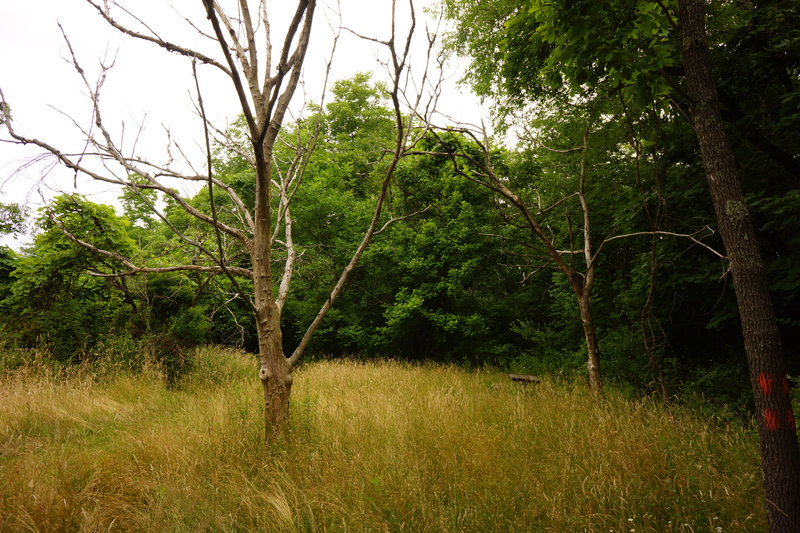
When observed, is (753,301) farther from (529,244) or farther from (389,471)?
(529,244)

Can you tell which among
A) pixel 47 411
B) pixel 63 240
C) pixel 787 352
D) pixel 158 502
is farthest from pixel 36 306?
pixel 787 352

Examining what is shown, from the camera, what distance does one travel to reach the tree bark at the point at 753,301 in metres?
1.87

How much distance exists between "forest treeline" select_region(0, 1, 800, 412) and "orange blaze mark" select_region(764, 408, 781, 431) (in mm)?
1290

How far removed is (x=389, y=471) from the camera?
289 centimetres

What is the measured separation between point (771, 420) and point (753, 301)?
655 millimetres

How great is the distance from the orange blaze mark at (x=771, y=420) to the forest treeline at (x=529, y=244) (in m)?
1.29

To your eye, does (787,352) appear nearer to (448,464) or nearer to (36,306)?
(448,464)

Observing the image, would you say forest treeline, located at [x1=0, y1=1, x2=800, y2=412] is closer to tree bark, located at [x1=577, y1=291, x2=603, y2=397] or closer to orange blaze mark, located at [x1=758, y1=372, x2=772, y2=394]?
tree bark, located at [x1=577, y1=291, x2=603, y2=397]

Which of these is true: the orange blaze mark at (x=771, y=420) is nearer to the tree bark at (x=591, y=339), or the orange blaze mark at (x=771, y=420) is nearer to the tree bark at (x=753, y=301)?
the tree bark at (x=753, y=301)

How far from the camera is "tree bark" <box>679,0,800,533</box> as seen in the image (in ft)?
Result: 6.15

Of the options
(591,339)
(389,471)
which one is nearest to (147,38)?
(389,471)

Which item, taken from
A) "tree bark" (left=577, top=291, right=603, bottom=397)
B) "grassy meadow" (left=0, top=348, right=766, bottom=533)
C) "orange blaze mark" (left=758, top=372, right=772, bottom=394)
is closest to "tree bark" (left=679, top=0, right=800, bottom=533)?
"orange blaze mark" (left=758, top=372, right=772, bottom=394)

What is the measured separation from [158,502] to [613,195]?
28.0ft

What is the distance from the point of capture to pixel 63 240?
7023 millimetres
